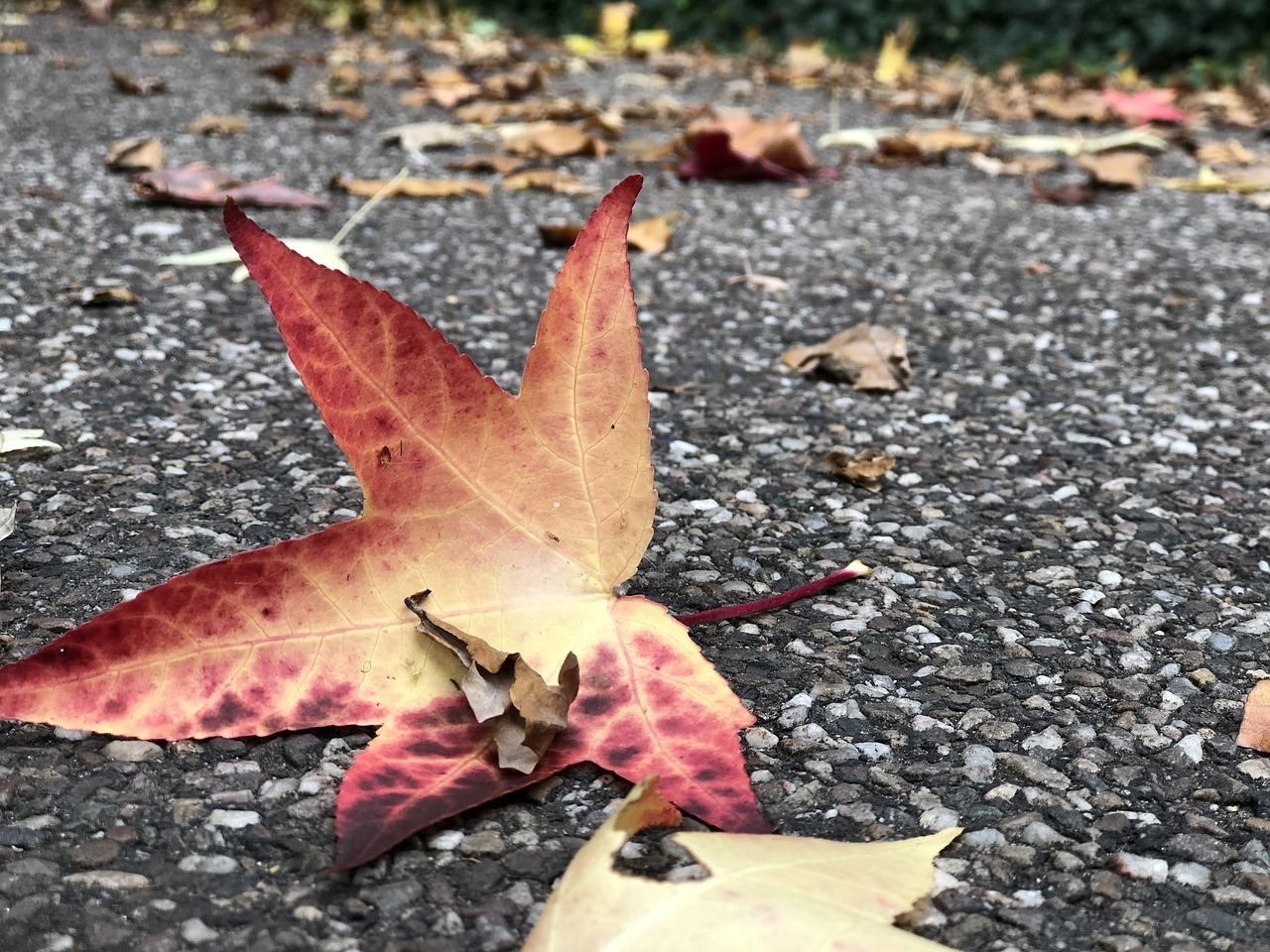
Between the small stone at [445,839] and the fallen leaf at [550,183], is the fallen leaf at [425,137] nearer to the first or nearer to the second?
the fallen leaf at [550,183]

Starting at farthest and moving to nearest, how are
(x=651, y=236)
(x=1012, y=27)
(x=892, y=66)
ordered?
(x=1012, y=27), (x=892, y=66), (x=651, y=236)

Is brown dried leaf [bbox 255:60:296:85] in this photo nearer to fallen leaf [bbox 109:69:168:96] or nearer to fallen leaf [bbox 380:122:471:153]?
fallen leaf [bbox 109:69:168:96]

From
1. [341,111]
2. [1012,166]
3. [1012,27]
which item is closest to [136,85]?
[341,111]

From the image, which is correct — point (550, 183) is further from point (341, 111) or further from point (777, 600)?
point (777, 600)

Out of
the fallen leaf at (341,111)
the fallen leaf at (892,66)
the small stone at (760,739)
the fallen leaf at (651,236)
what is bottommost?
the small stone at (760,739)

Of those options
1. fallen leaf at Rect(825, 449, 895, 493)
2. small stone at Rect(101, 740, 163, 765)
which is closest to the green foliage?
fallen leaf at Rect(825, 449, 895, 493)

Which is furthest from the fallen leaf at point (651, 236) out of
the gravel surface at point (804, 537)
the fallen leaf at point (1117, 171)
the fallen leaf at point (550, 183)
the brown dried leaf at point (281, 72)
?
the brown dried leaf at point (281, 72)
